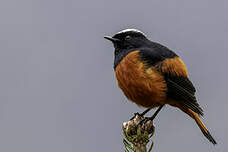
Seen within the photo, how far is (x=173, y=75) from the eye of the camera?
8.23m

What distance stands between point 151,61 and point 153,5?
351ft

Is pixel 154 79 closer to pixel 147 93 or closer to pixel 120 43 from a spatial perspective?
pixel 147 93

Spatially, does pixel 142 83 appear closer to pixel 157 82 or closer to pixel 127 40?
pixel 157 82

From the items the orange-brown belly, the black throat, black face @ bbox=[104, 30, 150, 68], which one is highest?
black face @ bbox=[104, 30, 150, 68]

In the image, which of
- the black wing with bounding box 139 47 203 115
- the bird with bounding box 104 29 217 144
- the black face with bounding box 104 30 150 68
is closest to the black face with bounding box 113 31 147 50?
the black face with bounding box 104 30 150 68

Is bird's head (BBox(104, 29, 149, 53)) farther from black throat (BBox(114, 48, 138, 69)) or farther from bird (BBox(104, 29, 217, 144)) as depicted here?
bird (BBox(104, 29, 217, 144))

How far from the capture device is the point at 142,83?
8.16 metres

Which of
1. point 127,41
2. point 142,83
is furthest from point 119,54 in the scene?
point 142,83

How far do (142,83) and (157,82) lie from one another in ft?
0.65

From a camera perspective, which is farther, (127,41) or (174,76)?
(127,41)

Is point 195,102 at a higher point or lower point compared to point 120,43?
lower

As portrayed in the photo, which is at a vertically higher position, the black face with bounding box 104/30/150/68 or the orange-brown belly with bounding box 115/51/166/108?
the black face with bounding box 104/30/150/68

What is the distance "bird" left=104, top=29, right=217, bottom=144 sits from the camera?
26.8 feet

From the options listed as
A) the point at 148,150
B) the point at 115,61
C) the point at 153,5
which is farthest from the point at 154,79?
the point at 153,5
